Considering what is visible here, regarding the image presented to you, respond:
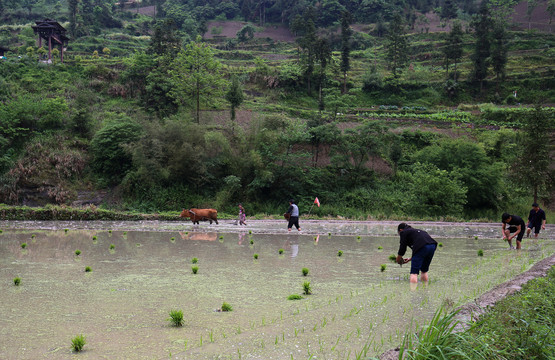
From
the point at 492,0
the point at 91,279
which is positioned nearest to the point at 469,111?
the point at 91,279

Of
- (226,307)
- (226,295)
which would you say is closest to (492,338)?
(226,307)

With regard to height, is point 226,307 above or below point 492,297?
below

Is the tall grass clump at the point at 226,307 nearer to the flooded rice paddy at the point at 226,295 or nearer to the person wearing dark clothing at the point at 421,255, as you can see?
the flooded rice paddy at the point at 226,295

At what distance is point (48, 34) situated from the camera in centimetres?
5831

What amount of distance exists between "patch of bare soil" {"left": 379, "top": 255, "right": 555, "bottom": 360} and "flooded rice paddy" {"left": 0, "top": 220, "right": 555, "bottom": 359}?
0.88ft

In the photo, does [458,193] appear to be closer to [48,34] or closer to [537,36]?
[48,34]

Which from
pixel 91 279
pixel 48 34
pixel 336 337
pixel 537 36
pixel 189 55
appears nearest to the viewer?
pixel 336 337

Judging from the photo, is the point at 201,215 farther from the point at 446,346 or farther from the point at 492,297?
the point at 446,346

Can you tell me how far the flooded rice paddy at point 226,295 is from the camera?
505cm

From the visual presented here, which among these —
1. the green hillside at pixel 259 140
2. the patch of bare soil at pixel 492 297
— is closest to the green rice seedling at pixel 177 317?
the patch of bare soil at pixel 492 297

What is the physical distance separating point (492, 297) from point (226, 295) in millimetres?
A: 4554

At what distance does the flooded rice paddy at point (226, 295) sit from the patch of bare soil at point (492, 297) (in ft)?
0.88

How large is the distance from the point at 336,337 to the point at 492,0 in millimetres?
124835

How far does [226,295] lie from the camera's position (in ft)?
25.3
